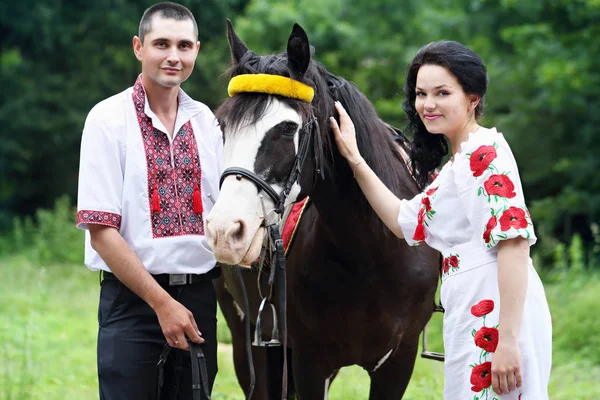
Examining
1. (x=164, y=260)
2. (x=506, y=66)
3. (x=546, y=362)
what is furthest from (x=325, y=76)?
(x=506, y=66)

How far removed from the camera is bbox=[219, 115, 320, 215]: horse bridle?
2.50m

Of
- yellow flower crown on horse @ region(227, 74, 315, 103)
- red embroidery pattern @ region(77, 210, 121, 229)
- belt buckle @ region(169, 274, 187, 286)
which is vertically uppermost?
yellow flower crown on horse @ region(227, 74, 315, 103)

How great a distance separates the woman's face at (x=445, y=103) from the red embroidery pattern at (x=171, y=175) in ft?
2.93

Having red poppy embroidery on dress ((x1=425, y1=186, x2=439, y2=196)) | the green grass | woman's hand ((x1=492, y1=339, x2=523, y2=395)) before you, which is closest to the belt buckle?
red poppy embroidery on dress ((x1=425, y1=186, x2=439, y2=196))

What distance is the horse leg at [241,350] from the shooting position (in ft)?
15.2

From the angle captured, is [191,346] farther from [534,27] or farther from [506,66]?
[506,66]

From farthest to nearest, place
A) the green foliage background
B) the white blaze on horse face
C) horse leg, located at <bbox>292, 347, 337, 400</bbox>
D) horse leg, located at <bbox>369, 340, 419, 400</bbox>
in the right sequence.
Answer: the green foliage background → horse leg, located at <bbox>369, 340, 419, 400</bbox> → horse leg, located at <bbox>292, 347, 337, 400</bbox> → the white blaze on horse face

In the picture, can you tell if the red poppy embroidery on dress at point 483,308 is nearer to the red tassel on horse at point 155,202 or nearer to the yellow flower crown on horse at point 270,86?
the yellow flower crown on horse at point 270,86

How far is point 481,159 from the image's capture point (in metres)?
2.35

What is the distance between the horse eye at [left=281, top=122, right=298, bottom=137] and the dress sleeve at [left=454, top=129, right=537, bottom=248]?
1.90ft

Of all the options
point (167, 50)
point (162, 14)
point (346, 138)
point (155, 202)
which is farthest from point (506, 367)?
point (162, 14)

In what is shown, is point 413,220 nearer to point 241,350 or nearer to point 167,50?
point 167,50

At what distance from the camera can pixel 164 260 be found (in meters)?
2.78

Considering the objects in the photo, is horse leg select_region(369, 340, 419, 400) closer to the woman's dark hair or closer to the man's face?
the woman's dark hair
